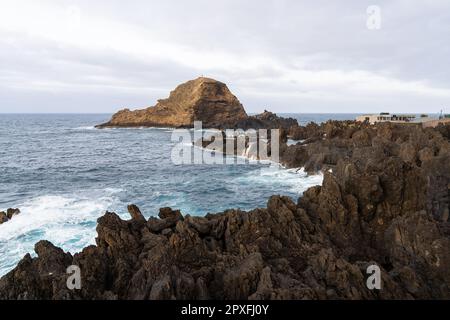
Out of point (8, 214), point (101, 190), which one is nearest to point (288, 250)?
point (8, 214)

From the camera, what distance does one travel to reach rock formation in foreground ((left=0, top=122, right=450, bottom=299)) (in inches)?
462

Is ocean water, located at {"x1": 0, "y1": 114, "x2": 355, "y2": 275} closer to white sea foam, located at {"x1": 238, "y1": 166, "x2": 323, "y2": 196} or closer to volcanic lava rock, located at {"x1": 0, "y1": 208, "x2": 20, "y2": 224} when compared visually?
white sea foam, located at {"x1": 238, "y1": 166, "x2": 323, "y2": 196}

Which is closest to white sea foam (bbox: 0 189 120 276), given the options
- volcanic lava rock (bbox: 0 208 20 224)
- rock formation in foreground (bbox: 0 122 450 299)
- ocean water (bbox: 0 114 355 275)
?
ocean water (bbox: 0 114 355 275)

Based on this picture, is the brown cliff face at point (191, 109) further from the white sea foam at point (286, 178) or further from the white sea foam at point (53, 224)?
the white sea foam at point (53, 224)

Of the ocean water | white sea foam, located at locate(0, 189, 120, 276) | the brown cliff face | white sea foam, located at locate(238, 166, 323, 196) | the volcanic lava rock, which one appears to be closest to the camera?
white sea foam, located at locate(0, 189, 120, 276)

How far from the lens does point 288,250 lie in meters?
15.7

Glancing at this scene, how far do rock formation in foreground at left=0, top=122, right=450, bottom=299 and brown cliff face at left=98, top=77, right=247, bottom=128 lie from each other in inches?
4537

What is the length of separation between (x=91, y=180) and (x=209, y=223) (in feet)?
96.2

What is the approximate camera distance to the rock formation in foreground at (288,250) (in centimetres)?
1173

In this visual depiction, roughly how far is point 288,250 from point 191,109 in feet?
415

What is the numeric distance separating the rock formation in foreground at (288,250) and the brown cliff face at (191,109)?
115230 mm

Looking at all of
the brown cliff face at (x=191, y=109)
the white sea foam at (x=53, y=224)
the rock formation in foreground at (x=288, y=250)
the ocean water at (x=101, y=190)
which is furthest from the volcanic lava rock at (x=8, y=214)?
the brown cliff face at (x=191, y=109)
